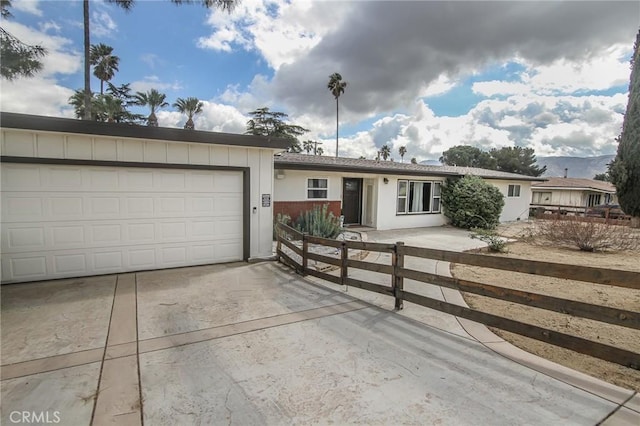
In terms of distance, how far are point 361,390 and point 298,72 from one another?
18161mm

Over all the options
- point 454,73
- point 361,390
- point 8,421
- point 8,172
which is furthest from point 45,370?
point 454,73

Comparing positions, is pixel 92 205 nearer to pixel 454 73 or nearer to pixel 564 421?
pixel 564 421

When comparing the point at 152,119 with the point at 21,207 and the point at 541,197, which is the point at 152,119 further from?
the point at 541,197

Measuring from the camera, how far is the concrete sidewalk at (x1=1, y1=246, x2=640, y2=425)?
2.47 m

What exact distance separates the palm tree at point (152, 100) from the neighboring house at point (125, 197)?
69.7ft

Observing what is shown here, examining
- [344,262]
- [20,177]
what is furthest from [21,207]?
[344,262]

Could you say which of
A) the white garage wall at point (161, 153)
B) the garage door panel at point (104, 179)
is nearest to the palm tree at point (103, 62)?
the white garage wall at point (161, 153)

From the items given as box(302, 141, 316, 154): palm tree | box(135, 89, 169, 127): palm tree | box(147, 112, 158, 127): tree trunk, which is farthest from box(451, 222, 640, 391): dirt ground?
box(302, 141, 316, 154): palm tree

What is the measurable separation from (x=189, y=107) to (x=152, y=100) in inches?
111

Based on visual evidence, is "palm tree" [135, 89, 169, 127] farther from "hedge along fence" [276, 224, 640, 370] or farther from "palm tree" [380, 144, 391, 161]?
"palm tree" [380, 144, 391, 161]

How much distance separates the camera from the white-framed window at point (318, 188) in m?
12.0

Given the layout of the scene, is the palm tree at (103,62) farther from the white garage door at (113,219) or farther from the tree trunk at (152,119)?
the white garage door at (113,219)

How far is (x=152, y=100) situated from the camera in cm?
Answer: 2483

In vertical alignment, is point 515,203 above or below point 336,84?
below
